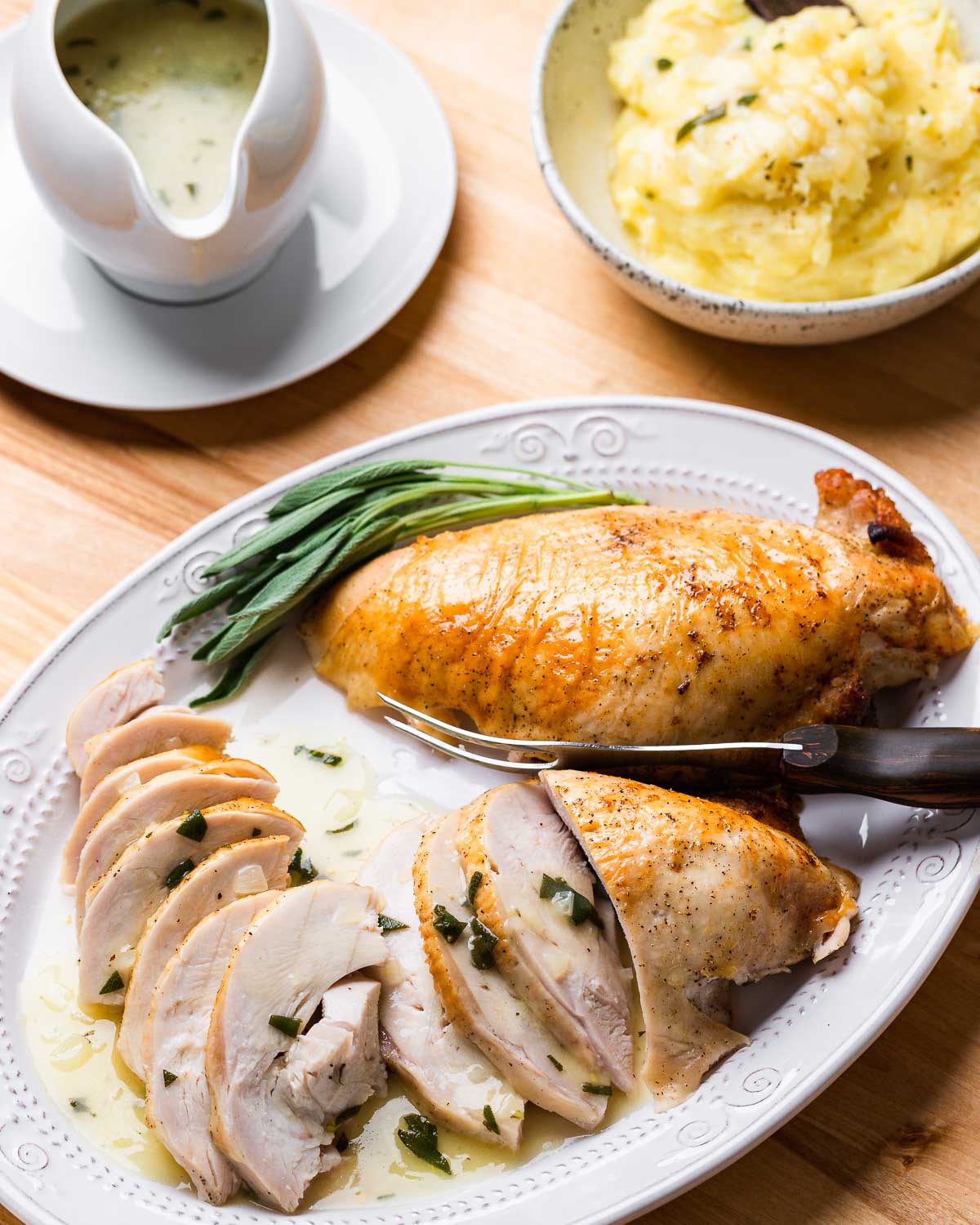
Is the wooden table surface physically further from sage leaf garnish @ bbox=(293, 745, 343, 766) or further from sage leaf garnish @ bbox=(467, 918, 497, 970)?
sage leaf garnish @ bbox=(467, 918, 497, 970)

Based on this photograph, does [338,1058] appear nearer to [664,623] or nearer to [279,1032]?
[279,1032]

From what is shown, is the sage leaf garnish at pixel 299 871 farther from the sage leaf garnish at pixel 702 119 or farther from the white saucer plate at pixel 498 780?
the sage leaf garnish at pixel 702 119

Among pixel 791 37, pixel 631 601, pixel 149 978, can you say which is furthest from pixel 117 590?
pixel 791 37

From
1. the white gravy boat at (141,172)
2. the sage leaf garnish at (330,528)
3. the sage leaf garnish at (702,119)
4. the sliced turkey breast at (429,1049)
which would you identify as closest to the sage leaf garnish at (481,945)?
the sliced turkey breast at (429,1049)

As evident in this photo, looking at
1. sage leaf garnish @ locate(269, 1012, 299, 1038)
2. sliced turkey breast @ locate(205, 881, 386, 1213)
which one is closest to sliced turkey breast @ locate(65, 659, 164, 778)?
sliced turkey breast @ locate(205, 881, 386, 1213)

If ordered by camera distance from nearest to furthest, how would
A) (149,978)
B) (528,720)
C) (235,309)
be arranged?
(149,978) < (528,720) < (235,309)

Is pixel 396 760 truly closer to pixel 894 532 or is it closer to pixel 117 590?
→ pixel 117 590
